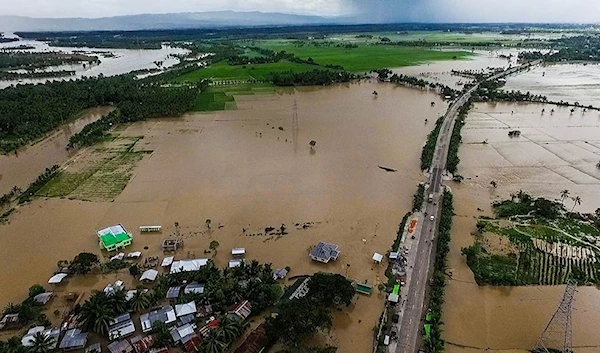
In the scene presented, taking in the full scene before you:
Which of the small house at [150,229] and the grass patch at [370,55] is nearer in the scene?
the small house at [150,229]

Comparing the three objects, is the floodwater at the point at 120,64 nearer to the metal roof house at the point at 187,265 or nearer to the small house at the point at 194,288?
the metal roof house at the point at 187,265

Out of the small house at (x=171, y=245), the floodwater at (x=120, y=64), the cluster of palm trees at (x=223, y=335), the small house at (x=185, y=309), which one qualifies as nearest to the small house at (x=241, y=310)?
the cluster of palm trees at (x=223, y=335)

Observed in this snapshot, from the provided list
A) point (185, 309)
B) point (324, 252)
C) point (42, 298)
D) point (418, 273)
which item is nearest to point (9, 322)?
point (42, 298)

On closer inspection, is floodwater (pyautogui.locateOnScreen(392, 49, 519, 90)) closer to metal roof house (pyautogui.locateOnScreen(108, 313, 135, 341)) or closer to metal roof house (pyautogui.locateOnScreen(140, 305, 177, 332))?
metal roof house (pyautogui.locateOnScreen(140, 305, 177, 332))

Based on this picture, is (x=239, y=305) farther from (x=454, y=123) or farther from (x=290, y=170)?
(x=454, y=123)

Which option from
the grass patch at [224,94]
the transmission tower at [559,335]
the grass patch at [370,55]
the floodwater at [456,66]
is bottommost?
the transmission tower at [559,335]
